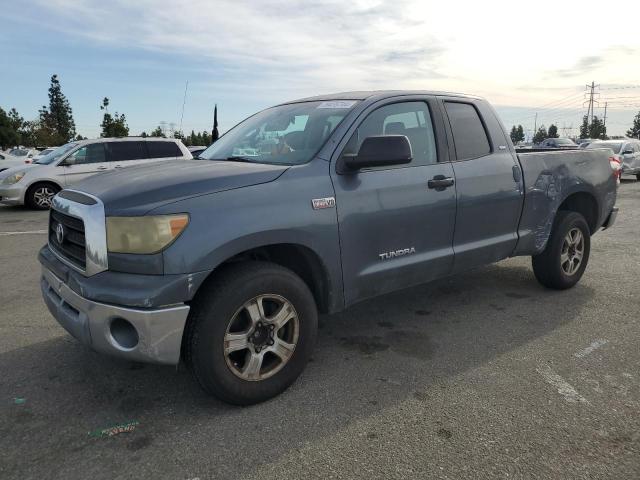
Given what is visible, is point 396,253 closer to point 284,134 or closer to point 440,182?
point 440,182

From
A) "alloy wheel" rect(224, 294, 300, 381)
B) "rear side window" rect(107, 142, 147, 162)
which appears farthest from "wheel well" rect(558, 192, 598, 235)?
"rear side window" rect(107, 142, 147, 162)

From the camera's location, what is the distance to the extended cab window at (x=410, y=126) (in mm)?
3516

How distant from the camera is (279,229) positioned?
2.84 metres

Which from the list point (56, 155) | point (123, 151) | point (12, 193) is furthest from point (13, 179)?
point (123, 151)

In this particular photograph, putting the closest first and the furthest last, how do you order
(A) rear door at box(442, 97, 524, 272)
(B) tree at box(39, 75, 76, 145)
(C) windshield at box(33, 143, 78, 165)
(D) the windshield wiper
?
(D) the windshield wiper, (A) rear door at box(442, 97, 524, 272), (C) windshield at box(33, 143, 78, 165), (B) tree at box(39, 75, 76, 145)

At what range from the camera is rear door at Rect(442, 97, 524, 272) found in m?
3.88

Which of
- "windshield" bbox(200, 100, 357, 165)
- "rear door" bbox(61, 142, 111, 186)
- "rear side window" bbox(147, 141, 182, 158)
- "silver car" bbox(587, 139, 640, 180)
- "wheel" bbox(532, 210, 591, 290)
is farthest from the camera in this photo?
"silver car" bbox(587, 139, 640, 180)

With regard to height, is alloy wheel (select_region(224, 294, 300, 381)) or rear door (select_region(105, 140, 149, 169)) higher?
rear door (select_region(105, 140, 149, 169))

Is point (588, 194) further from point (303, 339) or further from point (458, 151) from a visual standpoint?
point (303, 339)

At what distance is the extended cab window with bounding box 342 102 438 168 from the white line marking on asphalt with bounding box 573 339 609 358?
169cm

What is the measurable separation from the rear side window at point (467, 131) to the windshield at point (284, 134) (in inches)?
36.4

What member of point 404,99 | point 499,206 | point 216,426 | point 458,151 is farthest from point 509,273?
point 216,426

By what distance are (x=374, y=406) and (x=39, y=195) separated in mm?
11351

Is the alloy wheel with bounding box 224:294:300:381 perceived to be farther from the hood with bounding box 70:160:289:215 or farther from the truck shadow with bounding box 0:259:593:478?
the hood with bounding box 70:160:289:215
